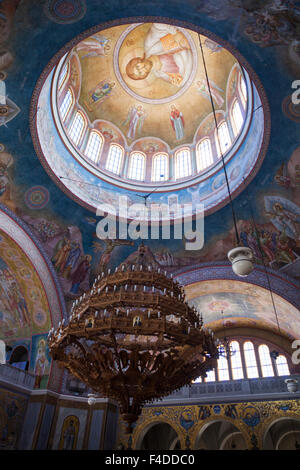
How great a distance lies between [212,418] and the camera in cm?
1363

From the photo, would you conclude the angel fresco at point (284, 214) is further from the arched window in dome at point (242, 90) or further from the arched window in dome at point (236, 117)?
the arched window in dome at point (242, 90)

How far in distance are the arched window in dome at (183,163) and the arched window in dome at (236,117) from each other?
2700 mm

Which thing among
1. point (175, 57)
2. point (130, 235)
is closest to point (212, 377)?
point (130, 235)

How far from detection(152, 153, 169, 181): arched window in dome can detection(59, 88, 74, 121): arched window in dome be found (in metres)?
4.59

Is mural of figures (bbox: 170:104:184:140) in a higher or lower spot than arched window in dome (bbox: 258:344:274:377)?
higher

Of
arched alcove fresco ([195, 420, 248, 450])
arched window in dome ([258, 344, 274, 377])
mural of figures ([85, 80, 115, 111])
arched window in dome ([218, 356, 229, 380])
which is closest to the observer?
mural of figures ([85, 80, 115, 111])

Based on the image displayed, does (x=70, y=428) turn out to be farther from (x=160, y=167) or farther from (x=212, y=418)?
(x=160, y=167)

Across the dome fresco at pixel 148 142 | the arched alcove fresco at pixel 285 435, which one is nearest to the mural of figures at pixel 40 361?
the dome fresco at pixel 148 142

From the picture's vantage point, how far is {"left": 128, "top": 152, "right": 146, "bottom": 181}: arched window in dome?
15.2 m

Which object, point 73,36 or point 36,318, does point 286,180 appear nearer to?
point 73,36

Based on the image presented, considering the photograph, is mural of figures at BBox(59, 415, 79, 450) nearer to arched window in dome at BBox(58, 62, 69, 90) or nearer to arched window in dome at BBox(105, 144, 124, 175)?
arched window in dome at BBox(105, 144, 124, 175)

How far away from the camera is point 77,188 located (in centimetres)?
1312

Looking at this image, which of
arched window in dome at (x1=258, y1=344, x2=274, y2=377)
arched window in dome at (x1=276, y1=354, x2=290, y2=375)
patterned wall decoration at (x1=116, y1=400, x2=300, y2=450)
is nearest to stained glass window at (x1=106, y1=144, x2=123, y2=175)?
patterned wall decoration at (x1=116, y1=400, x2=300, y2=450)

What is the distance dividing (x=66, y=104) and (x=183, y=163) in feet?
18.8
